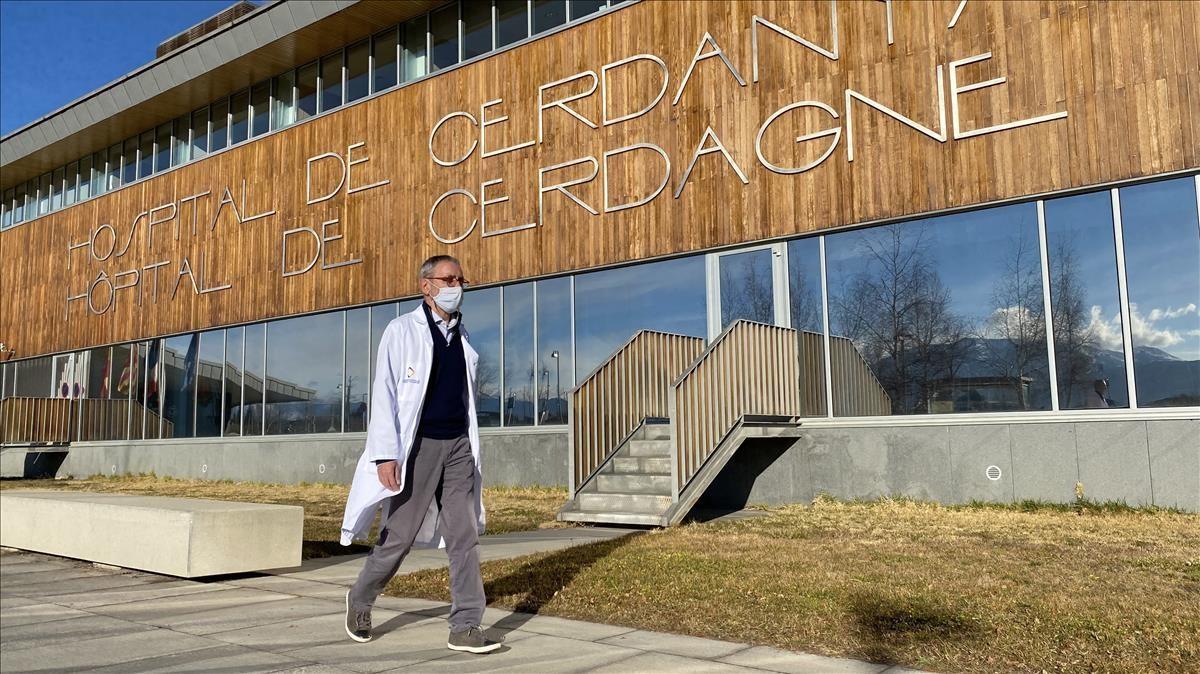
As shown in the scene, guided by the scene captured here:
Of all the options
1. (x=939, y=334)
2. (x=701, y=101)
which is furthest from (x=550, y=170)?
(x=939, y=334)

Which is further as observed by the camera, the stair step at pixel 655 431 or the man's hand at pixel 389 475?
the stair step at pixel 655 431

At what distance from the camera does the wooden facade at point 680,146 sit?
10.5 metres

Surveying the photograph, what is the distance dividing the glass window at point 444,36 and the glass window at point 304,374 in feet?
17.7

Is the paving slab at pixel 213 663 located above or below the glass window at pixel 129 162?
below

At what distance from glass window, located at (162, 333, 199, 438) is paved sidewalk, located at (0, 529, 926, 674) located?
16.1m

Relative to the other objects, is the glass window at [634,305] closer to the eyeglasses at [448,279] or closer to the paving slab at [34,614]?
the paving slab at [34,614]

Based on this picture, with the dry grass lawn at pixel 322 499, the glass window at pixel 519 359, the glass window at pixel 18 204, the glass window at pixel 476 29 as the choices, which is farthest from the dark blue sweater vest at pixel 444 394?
the glass window at pixel 18 204

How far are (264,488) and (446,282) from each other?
1495 centimetres

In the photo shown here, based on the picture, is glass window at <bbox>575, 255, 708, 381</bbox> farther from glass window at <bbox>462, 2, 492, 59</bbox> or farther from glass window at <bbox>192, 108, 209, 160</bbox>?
glass window at <bbox>192, 108, 209, 160</bbox>

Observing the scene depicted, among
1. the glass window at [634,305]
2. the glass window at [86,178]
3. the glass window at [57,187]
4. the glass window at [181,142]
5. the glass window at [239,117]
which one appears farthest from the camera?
the glass window at [57,187]

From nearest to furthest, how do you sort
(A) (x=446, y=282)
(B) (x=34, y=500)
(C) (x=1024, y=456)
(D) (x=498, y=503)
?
(A) (x=446, y=282) → (B) (x=34, y=500) → (C) (x=1024, y=456) → (D) (x=498, y=503)

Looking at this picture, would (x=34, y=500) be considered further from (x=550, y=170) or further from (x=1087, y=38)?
(x=1087, y=38)

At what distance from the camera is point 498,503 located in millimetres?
13461

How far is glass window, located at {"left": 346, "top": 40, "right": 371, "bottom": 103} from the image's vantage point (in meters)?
18.8
